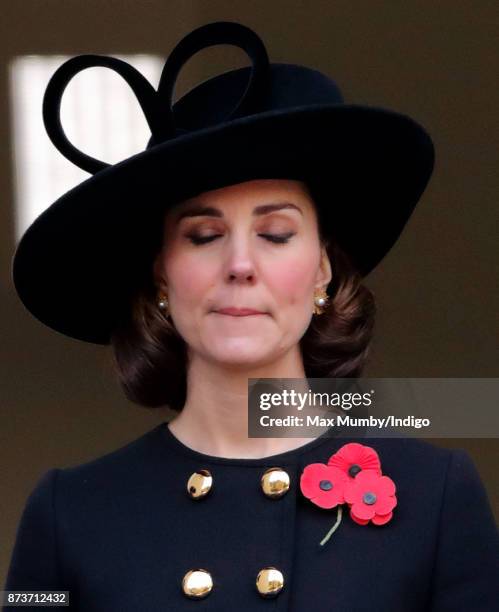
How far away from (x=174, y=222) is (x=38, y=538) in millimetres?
493

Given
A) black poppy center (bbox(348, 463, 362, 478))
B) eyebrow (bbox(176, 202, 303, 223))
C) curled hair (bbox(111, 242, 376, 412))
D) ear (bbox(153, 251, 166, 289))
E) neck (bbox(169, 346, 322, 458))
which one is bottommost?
black poppy center (bbox(348, 463, 362, 478))

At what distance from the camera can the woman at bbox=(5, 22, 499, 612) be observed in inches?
84.7

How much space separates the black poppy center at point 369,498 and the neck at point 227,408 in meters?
0.14

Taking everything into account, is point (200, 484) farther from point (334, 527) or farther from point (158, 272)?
point (158, 272)

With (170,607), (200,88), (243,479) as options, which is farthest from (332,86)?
(170,607)

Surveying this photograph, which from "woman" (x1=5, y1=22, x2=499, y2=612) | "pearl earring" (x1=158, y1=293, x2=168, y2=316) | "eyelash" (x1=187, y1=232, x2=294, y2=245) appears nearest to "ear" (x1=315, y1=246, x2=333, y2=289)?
"woman" (x1=5, y1=22, x2=499, y2=612)

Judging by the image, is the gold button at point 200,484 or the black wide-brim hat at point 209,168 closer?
the black wide-brim hat at point 209,168

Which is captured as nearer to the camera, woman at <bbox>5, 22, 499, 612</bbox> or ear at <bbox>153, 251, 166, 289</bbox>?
woman at <bbox>5, 22, 499, 612</bbox>

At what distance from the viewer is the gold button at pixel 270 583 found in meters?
2.13

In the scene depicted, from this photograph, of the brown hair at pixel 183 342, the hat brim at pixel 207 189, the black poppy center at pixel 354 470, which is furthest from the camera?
the brown hair at pixel 183 342

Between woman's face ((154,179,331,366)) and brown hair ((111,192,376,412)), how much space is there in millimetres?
102

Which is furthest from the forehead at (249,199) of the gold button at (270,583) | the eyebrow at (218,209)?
the gold button at (270,583)

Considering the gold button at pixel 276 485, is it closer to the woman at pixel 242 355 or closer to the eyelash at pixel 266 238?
the woman at pixel 242 355

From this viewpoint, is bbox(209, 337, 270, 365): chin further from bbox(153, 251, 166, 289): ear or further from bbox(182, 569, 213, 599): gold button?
bbox(182, 569, 213, 599): gold button
